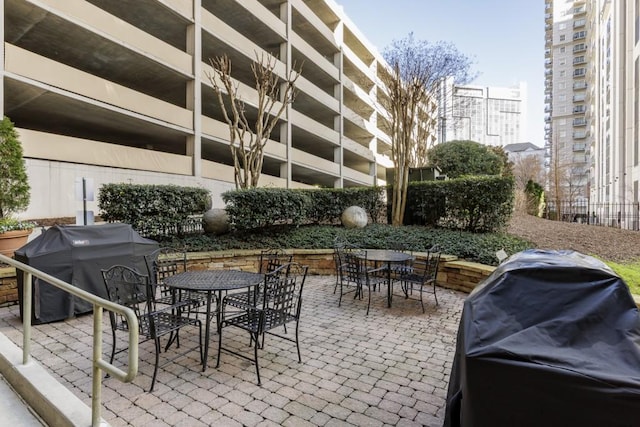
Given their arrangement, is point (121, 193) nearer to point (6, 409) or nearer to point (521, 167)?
point (6, 409)

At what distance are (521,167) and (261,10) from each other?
29.3m

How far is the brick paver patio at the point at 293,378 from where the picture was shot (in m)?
2.60

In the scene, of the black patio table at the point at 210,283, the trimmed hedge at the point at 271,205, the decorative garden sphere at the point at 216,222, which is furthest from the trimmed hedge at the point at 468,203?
the black patio table at the point at 210,283

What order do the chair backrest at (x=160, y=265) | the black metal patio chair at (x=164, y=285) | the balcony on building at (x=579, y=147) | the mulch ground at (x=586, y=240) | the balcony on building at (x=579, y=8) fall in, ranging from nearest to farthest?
the black metal patio chair at (x=164, y=285) < the chair backrest at (x=160, y=265) < the mulch ground at (x=586, y=240) < the balcony on building at (x=579, y=8) < the balcony on building at (x=579, y=147)

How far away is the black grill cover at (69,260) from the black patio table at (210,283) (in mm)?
1606

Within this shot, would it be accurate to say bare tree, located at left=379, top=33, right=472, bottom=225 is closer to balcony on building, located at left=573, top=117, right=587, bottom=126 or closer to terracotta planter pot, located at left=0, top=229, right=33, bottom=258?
terracotta planter pot, located at left=0, top=229, right=33, bottom=258

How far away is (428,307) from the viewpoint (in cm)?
552

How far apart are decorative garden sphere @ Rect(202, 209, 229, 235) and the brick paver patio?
4271 mm

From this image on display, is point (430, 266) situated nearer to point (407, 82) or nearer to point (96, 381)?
point (96, 381)

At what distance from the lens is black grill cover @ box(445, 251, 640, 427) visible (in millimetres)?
1484

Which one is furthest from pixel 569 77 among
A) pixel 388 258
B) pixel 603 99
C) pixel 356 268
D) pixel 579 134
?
pixel 356 268

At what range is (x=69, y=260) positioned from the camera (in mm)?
4543

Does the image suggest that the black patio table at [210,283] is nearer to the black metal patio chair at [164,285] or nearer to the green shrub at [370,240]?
the black metal patio chair at [164,285]

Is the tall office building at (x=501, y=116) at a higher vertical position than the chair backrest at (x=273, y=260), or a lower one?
higher
